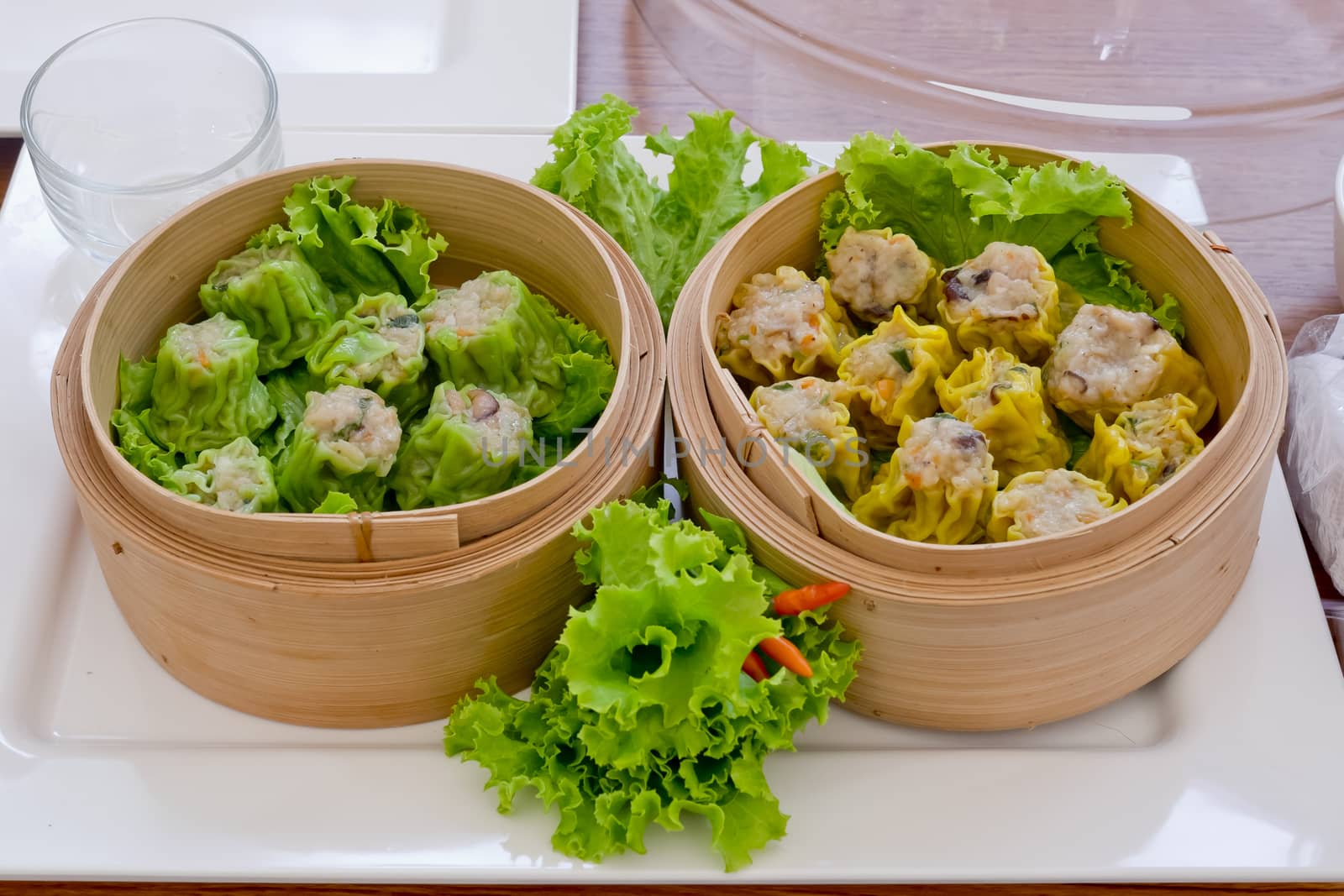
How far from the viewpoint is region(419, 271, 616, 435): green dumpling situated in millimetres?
2521

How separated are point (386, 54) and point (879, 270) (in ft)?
5.66

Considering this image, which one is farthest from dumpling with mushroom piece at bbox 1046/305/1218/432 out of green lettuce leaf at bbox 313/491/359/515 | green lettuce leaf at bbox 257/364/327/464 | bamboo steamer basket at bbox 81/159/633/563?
green lettuce leaf at bbox 257/364/327/464

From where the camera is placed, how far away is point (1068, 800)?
2.20 meters

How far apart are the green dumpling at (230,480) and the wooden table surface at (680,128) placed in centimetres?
66

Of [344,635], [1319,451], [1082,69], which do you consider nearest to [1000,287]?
[1082,69]

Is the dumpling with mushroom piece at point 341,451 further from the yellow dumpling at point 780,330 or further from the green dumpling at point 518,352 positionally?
the yellow dumpling at point 780,330

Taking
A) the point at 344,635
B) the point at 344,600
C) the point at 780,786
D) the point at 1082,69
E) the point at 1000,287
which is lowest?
the point at 780,786

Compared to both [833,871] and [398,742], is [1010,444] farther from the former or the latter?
[398,742]

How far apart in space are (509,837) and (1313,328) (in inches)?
84.2

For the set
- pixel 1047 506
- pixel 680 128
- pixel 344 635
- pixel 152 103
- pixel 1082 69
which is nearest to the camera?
pixel 344 635

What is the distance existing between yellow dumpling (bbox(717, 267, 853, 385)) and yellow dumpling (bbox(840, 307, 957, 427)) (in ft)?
0.21

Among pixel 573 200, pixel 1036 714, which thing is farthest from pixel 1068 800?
pixel 573 200

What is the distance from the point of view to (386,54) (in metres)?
3.62

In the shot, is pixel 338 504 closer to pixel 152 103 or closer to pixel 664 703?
pixel 664 703
